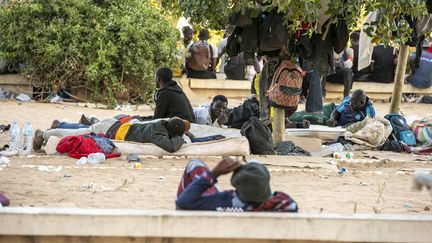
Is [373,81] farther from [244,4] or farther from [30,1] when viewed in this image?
[244,4]

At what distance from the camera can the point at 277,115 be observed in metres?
10.3

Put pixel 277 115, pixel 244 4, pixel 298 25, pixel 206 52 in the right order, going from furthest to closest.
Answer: pixel 206 52 → pixel 277 115 → pixel 298 25 → pixel 244 4

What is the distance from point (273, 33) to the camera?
969 cm

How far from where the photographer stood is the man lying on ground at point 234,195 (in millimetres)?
4707

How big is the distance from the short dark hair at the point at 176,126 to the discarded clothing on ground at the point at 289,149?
129cm

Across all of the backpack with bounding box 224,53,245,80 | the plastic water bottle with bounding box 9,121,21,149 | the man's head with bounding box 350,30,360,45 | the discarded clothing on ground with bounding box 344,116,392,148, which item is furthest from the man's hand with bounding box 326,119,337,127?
the backpack with bounding box 224,53,245,80

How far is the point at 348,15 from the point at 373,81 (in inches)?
379

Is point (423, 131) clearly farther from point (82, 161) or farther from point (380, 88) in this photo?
point (380, 88)

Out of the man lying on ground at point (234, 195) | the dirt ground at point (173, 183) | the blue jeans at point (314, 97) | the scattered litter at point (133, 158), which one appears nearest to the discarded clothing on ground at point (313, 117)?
the blue jeans at point (314, 97)

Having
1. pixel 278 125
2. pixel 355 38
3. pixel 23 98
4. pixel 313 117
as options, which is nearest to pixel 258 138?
pixel 278 125

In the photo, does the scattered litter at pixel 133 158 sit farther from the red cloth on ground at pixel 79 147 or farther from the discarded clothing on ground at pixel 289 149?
the discarded clothing on ground at pixel 289 149

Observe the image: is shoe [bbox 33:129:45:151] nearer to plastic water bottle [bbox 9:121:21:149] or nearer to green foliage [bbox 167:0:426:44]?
plastic water bottle [bbox 9:121:21:149]

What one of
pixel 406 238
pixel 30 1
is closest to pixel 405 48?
pixel 30 1

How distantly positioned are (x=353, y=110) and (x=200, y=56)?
17.4ft
